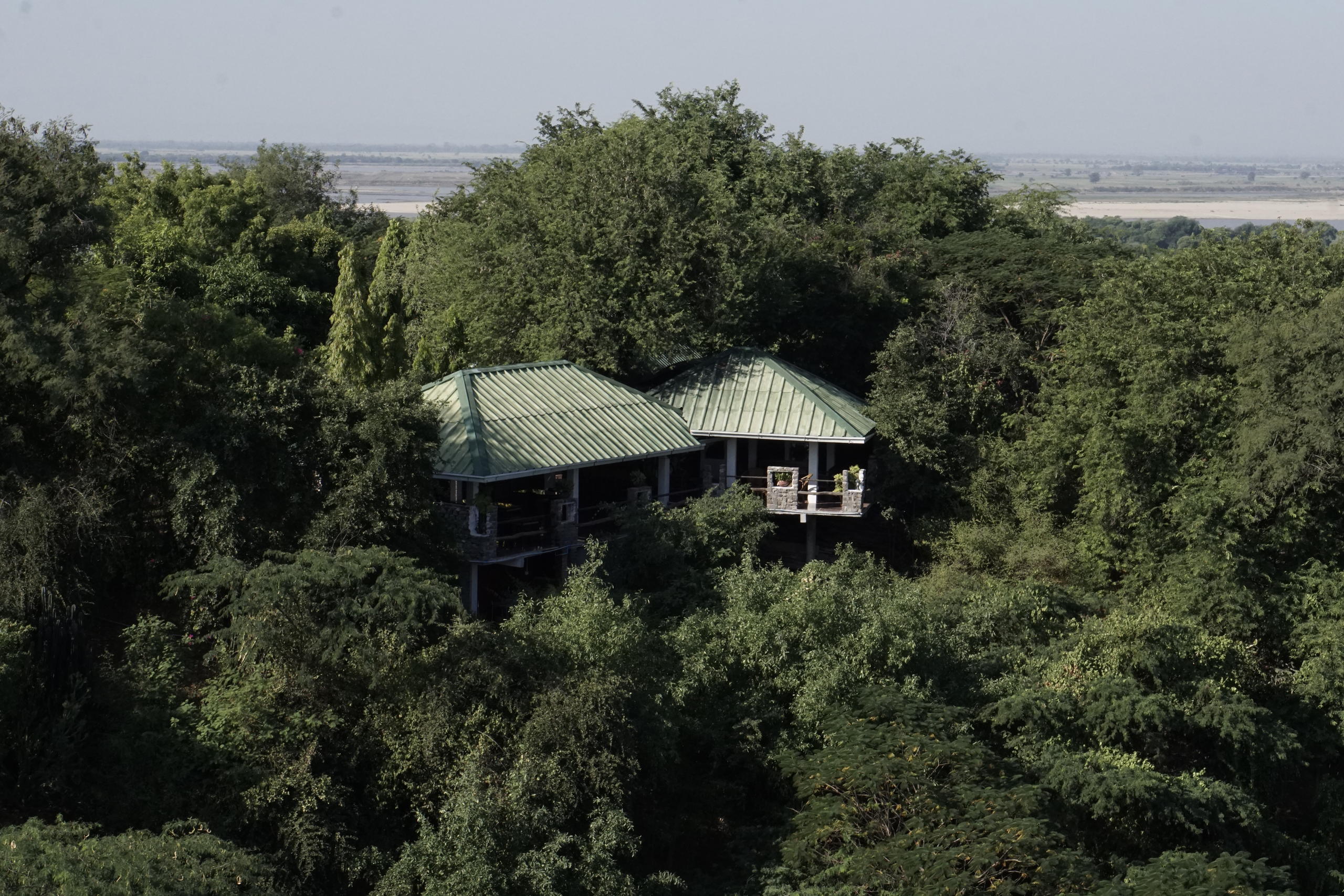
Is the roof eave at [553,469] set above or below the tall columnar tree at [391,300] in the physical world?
below

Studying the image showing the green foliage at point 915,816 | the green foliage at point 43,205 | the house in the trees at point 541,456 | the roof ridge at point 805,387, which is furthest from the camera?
the roof ridge at point 805,387

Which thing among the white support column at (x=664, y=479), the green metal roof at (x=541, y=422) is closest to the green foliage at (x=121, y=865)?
the green metal roof at (x=541, y=422)

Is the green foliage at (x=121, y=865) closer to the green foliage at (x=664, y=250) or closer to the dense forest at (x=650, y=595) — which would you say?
the dense forest at (x=650, y=595)

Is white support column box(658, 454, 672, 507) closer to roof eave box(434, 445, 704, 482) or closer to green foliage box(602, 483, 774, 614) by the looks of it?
roof eave box(434, 445, 704, 482)

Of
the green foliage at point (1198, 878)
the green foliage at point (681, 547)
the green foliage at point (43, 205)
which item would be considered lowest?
the green foliage at point (1198, 878)

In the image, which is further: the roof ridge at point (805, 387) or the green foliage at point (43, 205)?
the roof ridge at point (805, 387)

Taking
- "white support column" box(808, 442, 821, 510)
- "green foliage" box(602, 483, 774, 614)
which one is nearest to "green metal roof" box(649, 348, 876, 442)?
"white support column" box(808, 442, 821, 510)

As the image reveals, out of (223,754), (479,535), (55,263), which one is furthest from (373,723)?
(55,263)
